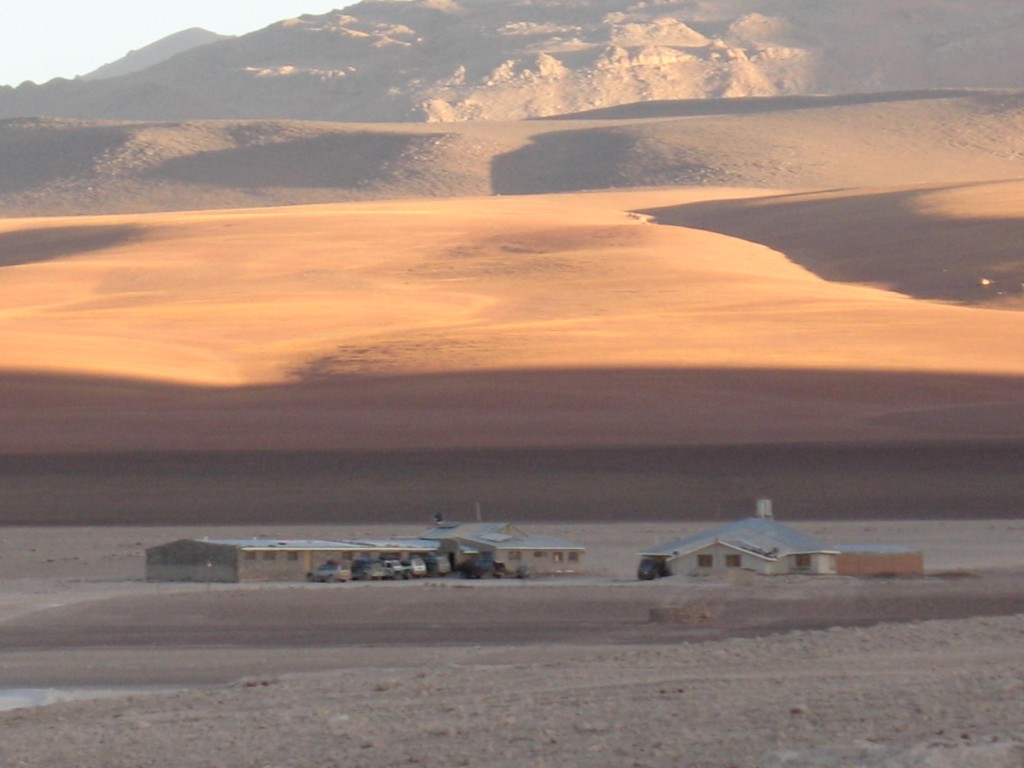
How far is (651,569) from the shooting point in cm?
1825

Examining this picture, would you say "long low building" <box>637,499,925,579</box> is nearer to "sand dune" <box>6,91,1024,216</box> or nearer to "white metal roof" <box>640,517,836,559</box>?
"white metal roof" <box>640,517,836,559</box>

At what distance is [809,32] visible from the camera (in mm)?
188375

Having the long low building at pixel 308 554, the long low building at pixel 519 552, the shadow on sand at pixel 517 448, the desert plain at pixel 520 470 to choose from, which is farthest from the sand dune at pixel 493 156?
the long low building at pixel 308 554

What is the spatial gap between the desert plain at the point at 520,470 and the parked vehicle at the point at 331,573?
599 mm

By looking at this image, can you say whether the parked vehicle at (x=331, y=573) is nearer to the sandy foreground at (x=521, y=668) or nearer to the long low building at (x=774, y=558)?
the sandy foreground at (x=521, y=668)

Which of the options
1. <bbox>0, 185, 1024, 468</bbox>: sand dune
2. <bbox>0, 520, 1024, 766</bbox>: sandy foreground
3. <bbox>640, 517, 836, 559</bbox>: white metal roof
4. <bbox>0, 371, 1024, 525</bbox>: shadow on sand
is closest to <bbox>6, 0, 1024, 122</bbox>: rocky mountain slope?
<bbox>0, 185, 1024, 468</bbox>: sand dune

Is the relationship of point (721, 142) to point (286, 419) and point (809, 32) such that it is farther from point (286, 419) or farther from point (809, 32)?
point (286, 419)

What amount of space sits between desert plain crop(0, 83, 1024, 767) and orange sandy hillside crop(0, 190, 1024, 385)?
0.22 m

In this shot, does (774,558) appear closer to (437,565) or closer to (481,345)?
(437,565)

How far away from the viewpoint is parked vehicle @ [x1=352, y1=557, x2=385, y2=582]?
1836 centimetres

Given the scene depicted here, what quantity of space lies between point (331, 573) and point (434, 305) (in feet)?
95.5

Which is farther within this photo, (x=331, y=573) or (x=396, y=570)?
(x=396, y=570)

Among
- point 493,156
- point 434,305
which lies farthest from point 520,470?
point 493,156

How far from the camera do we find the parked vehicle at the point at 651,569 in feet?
59.5
